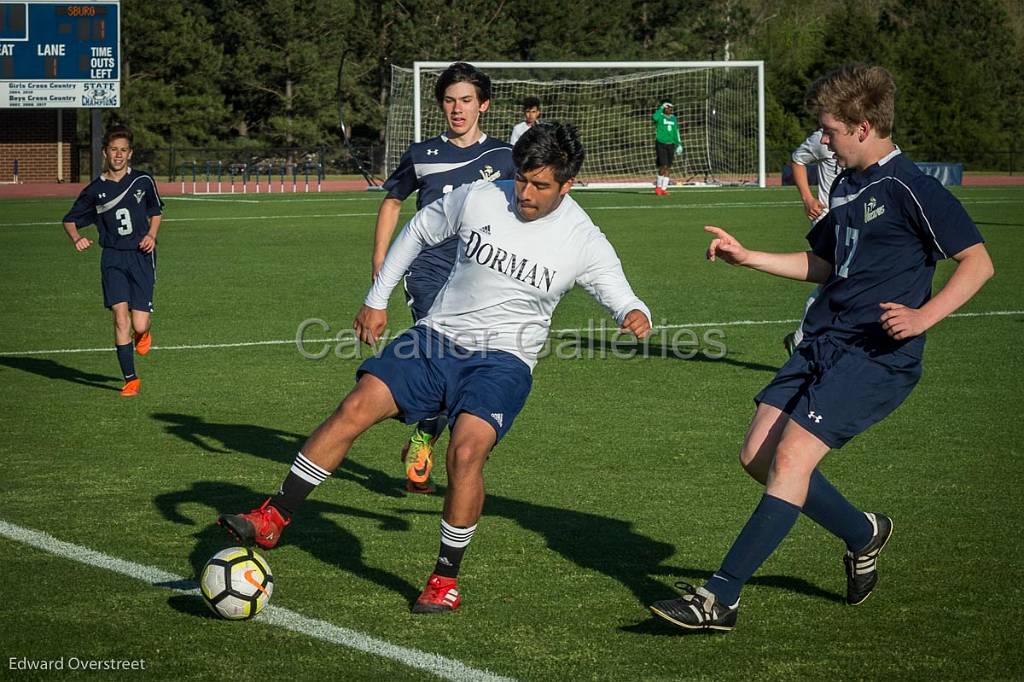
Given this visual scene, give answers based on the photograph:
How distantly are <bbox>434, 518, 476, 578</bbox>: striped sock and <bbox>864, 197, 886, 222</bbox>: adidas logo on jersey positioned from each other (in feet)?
5.90

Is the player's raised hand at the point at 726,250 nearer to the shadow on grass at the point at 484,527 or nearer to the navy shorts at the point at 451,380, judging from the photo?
the navy shorts at the point at 451,380

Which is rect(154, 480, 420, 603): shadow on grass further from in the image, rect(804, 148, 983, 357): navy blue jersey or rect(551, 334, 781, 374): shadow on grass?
rect(551, 334, 781, 374): shadow on grass

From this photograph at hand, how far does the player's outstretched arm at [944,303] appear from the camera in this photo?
15.1 ft

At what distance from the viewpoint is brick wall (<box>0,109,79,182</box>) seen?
1777 inches

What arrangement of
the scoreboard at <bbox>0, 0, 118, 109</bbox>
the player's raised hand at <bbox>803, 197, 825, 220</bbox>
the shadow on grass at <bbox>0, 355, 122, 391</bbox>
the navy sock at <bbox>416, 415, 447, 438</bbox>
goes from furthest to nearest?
the scoreboard at <bbox>0, 0, 118, 109</bbox> < the shadow on grass at <bbox>0, 355, 122, 391</bbox> < the player's raised hand at <bbox>803, 197, 825, 220</bbox> < the navy sock at <bbox>416, 415, 447, 438</bbox>

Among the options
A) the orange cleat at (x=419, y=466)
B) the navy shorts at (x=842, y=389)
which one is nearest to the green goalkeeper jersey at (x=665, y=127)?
the orange cleat at (x=419, y=466)

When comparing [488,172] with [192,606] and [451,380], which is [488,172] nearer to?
[451,380]

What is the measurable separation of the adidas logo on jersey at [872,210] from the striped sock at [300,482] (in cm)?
218

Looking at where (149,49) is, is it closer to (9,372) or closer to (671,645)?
(9,372)

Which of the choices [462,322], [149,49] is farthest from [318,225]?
[149,49]

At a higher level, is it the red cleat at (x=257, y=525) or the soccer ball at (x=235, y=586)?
the red cleat at (x=257, y=525)

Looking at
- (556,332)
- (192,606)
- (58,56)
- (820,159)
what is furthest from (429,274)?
(58,56)

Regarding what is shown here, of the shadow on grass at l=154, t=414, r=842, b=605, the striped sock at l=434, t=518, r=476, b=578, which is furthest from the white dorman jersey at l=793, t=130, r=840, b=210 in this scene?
the striped sock at l=434, t=518, r=476, b=578

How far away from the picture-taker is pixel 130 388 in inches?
387
